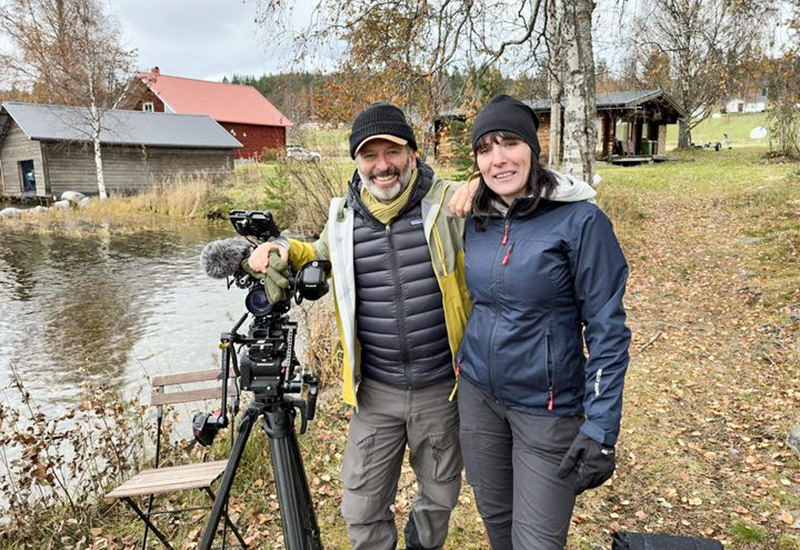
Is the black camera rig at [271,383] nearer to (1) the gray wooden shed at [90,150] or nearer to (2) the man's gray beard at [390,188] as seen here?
(2) the man's gray beard at [390,188]

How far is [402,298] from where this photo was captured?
2203mm

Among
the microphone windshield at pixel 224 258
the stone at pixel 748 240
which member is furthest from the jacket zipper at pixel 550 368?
the stone at pixel 748 240

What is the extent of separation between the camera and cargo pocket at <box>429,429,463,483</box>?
7.58 ft

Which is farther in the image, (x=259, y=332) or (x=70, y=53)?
(x=70, y=53)

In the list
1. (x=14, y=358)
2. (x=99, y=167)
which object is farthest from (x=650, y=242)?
(x=99, y=167)

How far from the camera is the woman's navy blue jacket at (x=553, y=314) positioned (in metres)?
1.73

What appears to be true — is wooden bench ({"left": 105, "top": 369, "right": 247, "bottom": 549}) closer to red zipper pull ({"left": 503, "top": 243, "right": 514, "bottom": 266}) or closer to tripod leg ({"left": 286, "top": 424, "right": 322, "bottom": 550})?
tripod leg ({"left": 286, "top": 424, "right": 322, "bottom": 550})

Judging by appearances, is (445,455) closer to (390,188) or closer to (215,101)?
(390,188)

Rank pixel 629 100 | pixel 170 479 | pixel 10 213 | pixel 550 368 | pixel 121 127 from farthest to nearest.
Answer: pixel 121 127
pixel 629 100
pixel 10 213
pixel 170 479
pixel 550 368

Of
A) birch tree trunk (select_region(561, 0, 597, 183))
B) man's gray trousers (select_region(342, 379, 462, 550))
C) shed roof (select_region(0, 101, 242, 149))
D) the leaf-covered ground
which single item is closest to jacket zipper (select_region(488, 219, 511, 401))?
man's gray trousers (select_region(342, 379, 462, 550))

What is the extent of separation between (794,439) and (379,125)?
3324mm

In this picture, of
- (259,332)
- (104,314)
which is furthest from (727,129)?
(259,332)

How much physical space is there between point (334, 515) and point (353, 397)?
4.49 ft

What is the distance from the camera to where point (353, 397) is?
7.49ft
